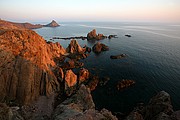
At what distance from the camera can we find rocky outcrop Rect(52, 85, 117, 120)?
18.2m

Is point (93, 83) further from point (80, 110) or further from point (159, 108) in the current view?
point (159, 108)

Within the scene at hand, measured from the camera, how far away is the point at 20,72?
34.0 m

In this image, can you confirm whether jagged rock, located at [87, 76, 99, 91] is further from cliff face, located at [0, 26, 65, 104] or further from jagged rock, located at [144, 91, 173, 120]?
jagged rock, located at [144, 91, 173, 120]

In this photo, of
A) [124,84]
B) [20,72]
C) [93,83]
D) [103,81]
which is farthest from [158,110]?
[20,72]

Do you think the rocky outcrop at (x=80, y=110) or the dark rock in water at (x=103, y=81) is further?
the dark rock in water at (x=103, y=81)

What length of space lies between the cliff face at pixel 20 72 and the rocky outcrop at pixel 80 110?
9281 mm

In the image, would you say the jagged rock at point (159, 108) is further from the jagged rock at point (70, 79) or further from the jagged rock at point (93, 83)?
the jagged rock at point (70, 79)

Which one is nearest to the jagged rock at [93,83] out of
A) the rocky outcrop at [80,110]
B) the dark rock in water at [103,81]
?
the dark rock in water at [103,81]

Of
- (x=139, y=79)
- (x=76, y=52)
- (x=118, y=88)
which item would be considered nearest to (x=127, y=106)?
(x=118, y=88)

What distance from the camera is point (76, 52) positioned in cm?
8412

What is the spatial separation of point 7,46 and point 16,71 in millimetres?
7443

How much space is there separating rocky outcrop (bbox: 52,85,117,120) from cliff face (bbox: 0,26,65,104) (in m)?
9.28

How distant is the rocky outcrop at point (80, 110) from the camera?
1825 centimetres

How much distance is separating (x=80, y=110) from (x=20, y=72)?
20.2 metres
